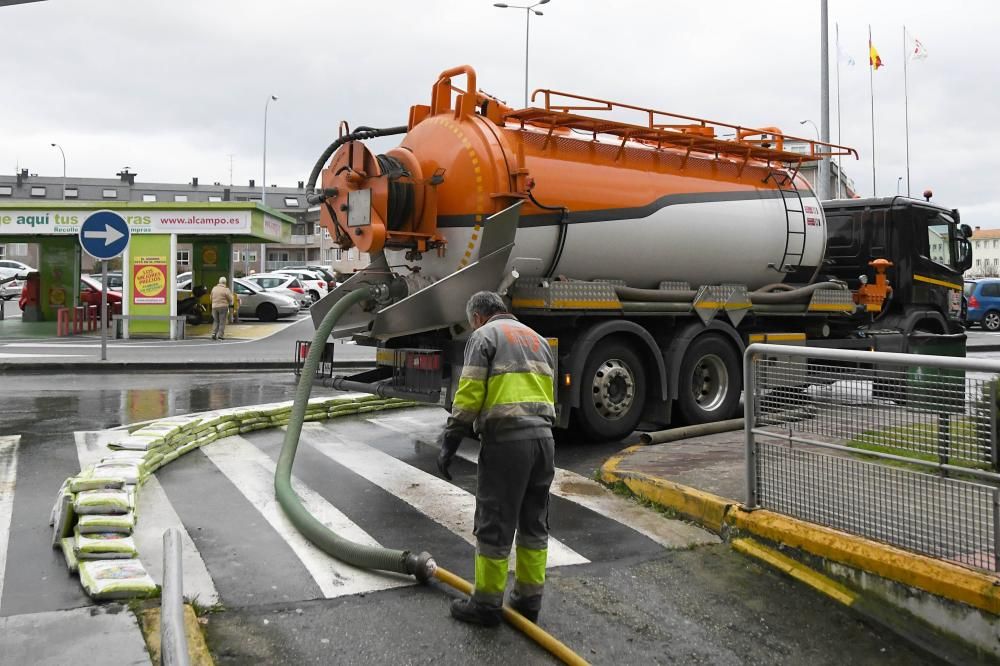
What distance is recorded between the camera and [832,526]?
526 centimetres

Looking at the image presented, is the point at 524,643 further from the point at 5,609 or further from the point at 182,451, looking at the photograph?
the point at 182,451

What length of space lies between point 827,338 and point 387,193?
6.51m

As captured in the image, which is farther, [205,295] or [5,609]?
[205,295]

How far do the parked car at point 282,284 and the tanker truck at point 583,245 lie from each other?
77.1 feet

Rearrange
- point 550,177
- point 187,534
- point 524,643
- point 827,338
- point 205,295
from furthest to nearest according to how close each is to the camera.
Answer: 1. point 205,295
2. point 827,338
3. point 550,177
4. point 187,534
5. point 524,643

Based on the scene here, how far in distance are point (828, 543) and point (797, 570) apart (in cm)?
25

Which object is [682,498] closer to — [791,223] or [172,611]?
[172,611]

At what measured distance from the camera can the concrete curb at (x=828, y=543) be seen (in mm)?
4309

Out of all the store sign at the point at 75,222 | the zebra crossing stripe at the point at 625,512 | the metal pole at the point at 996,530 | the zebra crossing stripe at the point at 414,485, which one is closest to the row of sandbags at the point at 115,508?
the zebra crossing stripe at the point at 414,485

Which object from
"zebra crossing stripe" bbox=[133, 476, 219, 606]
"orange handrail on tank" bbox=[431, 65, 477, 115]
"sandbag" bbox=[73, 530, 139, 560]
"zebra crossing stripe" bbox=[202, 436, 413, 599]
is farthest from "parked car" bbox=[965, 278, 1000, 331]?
"sandbag" bbox=[73, 530, 139, 560]

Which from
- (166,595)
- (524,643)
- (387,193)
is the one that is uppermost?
(387,193)

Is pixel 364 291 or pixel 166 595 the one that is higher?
pixel 364 291

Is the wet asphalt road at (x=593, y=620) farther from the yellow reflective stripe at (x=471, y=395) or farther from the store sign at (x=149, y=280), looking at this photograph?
the store sign at (x=149, y=280)

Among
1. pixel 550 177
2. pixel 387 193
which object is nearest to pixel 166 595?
pixel 387 193
